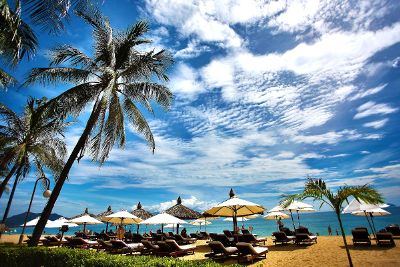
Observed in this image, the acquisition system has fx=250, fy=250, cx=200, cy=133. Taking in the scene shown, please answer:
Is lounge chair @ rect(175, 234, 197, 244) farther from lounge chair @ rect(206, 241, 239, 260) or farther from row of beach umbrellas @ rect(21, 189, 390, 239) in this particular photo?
lounge chair @ rect(206, 241, 239, 260)

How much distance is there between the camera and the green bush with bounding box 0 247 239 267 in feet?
17.2

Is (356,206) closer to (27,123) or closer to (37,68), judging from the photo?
(37,68)

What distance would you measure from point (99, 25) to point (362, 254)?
14390 millimetres

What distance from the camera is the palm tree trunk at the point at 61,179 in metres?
8.42

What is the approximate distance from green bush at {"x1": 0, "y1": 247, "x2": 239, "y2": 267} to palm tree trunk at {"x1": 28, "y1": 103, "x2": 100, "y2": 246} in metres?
0.68

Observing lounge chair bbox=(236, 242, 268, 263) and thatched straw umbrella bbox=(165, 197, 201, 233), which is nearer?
lounge chair bbox=(236, 242, 268, 263)

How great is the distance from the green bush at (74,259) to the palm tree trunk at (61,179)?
2.22 ft

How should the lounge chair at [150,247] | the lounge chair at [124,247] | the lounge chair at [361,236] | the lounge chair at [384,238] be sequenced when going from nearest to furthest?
1. the lounge chair at [384,238]
2. the lounge chair at [150,247]
3. the lounge chair at [361,236]
4. the lounge chair at [124,247]

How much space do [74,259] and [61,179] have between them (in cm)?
332

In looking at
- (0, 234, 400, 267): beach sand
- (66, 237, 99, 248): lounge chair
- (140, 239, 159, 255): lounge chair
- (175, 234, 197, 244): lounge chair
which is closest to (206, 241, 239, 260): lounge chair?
(0, 234, 400, 267): beach sand

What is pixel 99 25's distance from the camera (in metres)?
11.2

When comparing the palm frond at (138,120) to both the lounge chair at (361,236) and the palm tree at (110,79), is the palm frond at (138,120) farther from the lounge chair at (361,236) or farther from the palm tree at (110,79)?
the lounge chair at (361,236)

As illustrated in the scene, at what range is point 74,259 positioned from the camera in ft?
21.7

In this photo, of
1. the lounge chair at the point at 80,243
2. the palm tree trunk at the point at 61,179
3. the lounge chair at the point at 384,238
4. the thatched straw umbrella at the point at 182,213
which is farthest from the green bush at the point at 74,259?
the thatched straw umbrella at the point at 182,213
